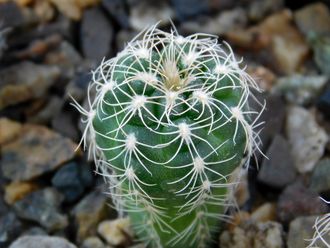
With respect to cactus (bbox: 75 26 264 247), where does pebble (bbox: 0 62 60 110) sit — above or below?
below

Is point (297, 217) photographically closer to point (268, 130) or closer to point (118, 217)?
point (268, 130)

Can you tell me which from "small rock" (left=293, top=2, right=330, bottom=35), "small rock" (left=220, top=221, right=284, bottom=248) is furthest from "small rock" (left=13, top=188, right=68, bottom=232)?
"small rock" (left=293, top=2, right=330, bottom=35)

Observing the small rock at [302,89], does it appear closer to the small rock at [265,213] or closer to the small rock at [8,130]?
the small rock at [265,213]

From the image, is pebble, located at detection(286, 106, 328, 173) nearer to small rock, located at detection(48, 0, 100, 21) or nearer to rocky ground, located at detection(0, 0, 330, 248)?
rocky ground, located at detection(0, 0, 330, 248)

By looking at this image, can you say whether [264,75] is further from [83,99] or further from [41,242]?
[41,242]

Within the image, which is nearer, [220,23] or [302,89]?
[302,89]

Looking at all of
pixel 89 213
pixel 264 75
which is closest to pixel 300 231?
pixel 89 213

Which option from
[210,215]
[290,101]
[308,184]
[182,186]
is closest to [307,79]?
[290,101]
